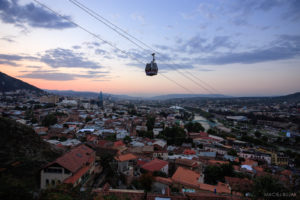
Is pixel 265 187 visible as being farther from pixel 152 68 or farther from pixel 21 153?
pixel 21 153

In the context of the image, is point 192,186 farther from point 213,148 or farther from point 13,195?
point 213,148

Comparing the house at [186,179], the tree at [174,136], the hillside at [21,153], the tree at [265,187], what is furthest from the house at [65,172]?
the tree at [174,136]

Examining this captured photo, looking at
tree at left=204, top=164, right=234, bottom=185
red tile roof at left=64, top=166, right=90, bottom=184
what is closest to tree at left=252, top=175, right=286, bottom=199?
red tile roof at left=64, top=166, right=90, bottom=184

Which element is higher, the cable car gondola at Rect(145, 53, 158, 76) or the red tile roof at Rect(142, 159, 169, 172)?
the cable car gondola at Rect(145, 53, 158, 76)

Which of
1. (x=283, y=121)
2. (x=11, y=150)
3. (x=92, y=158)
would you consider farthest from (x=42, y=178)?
(x=283, y=121)

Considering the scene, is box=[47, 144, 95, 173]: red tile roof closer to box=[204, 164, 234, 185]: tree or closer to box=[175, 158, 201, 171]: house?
box=[175, 158, 201, 171]: house

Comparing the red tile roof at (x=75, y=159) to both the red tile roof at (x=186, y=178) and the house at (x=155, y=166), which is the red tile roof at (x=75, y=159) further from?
the red tile roof at (x=186, y=178)
